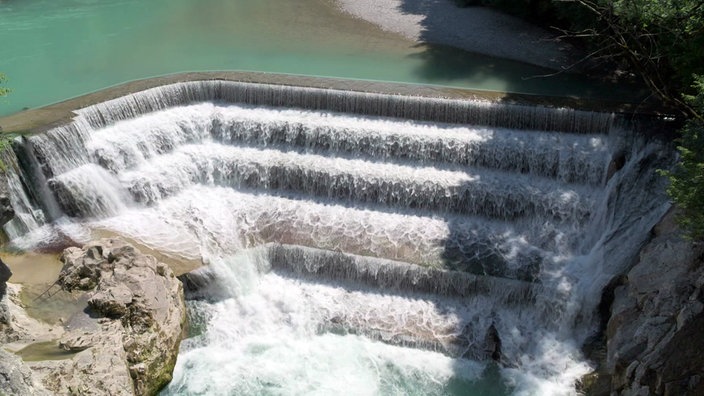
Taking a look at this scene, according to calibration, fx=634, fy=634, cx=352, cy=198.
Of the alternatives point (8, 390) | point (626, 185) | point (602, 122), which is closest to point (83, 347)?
point (8, 390)

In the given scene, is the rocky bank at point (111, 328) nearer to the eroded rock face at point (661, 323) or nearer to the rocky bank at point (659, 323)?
the rocky bank at point (659, 323)

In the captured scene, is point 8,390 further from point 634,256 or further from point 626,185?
point 626,185

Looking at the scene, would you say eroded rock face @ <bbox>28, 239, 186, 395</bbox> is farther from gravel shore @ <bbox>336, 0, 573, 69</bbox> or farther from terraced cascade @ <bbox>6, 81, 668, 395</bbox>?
gravel shore @ <bbox>336, 0, 573, 69</bbox>

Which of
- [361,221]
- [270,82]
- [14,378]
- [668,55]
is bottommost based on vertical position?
[361,221]

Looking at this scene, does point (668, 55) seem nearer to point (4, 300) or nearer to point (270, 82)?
point (270, 82)

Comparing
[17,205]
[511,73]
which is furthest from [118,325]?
[511,73]

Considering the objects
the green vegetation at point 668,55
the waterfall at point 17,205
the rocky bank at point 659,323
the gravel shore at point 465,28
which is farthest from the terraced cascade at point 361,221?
the gravel shore at point 465,28
